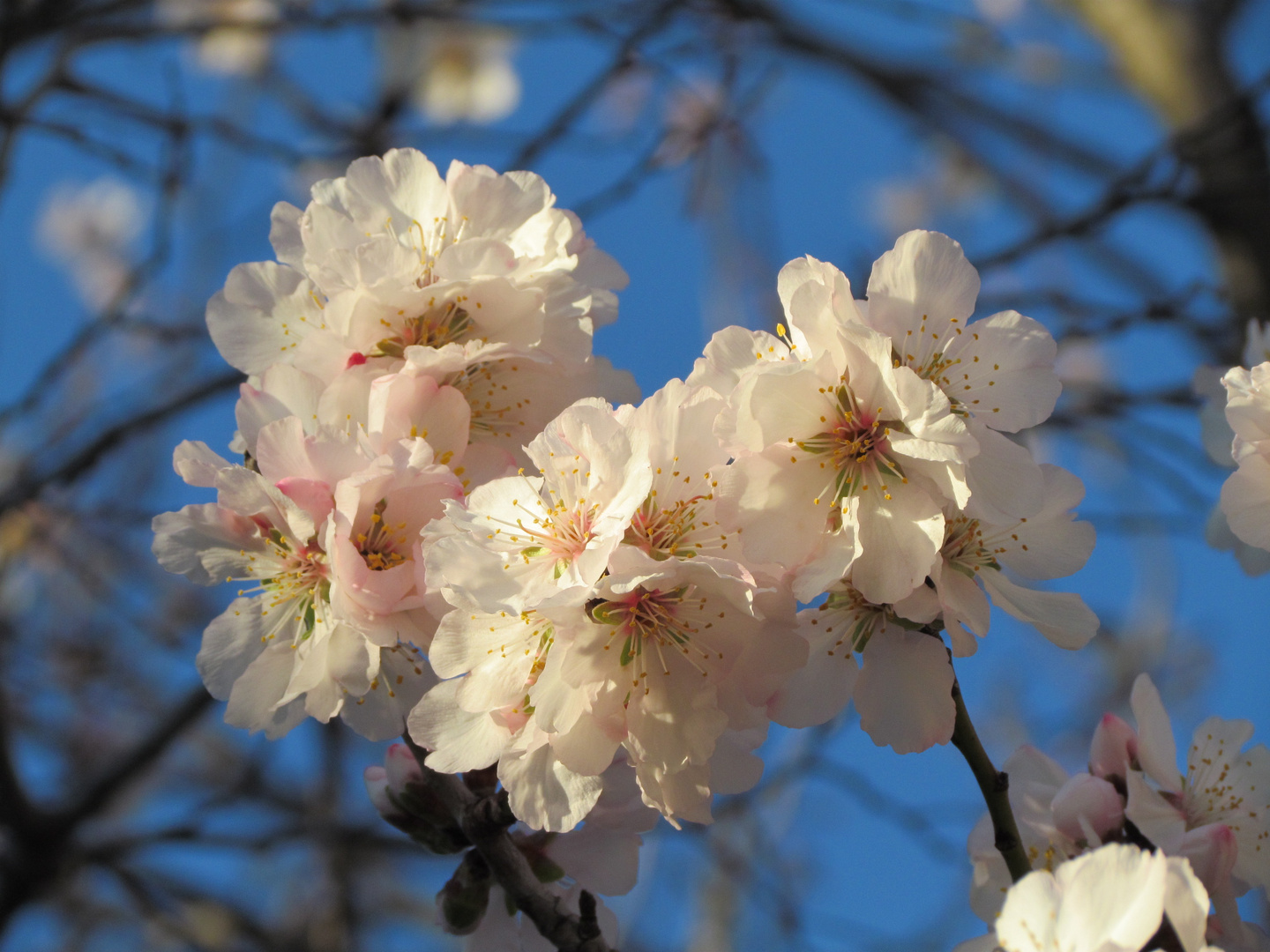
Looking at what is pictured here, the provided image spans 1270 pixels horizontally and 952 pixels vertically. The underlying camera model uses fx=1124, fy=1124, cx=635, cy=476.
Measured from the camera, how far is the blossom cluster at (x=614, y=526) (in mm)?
1131

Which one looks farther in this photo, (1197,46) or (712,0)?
(1197,46)

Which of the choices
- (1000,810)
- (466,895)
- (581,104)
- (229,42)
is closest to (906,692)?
(1000,810)

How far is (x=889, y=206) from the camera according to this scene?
11484mm

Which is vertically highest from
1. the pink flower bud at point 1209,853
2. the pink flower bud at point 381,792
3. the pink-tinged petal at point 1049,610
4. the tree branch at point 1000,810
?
the pink-tinged petal at point 1049,610

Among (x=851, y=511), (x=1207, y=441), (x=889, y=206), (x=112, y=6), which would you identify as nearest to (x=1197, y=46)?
(x=1207, y=441)

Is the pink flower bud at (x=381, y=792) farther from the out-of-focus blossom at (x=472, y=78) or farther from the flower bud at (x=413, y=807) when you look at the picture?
the out-of-focus blossom at (x=472, y=78)

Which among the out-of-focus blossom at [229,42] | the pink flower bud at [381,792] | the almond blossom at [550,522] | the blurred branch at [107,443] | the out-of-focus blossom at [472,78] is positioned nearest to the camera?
the almond blossom at [550,522]

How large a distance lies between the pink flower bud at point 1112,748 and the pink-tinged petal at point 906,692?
36cm

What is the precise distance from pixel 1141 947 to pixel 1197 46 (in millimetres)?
4427

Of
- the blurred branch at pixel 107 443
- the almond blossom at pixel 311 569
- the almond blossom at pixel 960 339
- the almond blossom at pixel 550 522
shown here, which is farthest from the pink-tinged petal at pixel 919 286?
the blurred branch at pixel 107 443

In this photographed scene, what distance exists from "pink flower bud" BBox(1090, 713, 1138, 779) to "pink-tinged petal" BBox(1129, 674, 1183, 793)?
19mm

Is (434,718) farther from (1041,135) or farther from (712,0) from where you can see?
(1041,135)

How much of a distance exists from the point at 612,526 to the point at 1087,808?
70 cm

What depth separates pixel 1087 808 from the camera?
134 cm
